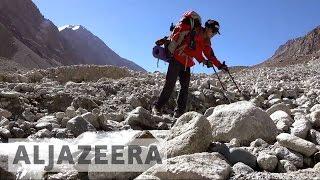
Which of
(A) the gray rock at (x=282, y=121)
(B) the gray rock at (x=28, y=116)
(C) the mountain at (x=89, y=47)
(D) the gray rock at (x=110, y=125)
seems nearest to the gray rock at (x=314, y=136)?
(A) the gray rock at (x=282, y=121)

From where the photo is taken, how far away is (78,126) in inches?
249

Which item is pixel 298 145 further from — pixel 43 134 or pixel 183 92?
pixel 183 92

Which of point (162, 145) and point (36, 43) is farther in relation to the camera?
point (36, 43)

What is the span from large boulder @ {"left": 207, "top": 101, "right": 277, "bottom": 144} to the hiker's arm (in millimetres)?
2889

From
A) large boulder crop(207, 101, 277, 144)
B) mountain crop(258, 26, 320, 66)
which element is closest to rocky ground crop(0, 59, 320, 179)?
large boulder crop(207, 101, 277, 144)

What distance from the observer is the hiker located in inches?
296

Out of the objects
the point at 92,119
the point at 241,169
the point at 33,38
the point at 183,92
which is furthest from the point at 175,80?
the point at 33,38

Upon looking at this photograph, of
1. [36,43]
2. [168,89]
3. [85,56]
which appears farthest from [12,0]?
[168,89]

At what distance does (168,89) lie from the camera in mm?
8148

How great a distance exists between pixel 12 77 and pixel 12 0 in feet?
276

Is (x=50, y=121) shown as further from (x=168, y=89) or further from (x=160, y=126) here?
(x=168, y=89)

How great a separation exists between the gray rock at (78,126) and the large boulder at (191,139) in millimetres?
1983

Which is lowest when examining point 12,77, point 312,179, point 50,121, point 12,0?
point 312,179

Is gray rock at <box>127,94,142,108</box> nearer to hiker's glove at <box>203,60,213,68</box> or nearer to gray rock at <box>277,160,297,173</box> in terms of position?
hiker's glove at <box>203,60,213,68</box>
